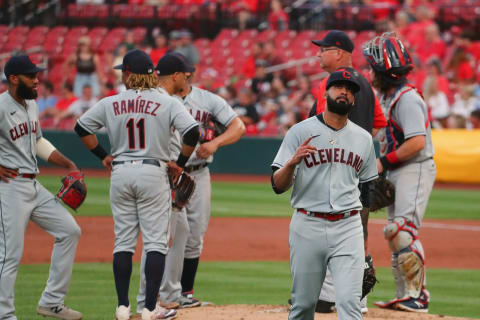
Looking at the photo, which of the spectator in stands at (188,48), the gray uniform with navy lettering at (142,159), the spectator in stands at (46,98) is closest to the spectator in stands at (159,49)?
the spectator in stands at (188,48)

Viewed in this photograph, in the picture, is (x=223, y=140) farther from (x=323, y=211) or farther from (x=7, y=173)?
(x=323, y=211)

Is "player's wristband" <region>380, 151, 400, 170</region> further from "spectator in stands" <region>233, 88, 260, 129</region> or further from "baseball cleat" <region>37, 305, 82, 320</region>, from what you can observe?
"spectator in stands" <region>233, 88, 260, 129</region>

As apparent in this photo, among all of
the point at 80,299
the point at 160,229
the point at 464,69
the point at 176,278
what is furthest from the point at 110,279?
the point at 464,69

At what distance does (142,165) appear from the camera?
6.11 metres

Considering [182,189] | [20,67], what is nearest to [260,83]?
[182,189]

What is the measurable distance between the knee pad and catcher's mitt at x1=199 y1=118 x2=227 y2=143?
5.47 ft

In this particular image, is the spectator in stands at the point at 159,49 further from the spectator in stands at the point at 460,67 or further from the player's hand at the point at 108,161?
the player's hand at the point at 108,161

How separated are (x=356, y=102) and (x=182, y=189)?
1.51m

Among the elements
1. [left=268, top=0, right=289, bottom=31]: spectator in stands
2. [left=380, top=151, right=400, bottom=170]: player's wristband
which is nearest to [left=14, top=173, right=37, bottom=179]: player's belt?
[left=380, top=151, right=400, bottom=170]: player's wristband

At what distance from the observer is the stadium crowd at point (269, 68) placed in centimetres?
1733

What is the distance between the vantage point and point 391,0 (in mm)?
22062

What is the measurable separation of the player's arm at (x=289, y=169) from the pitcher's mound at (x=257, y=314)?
5.35ft

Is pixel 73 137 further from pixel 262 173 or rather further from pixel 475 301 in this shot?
pixel 475 301

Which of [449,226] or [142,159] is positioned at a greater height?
[142,159]
